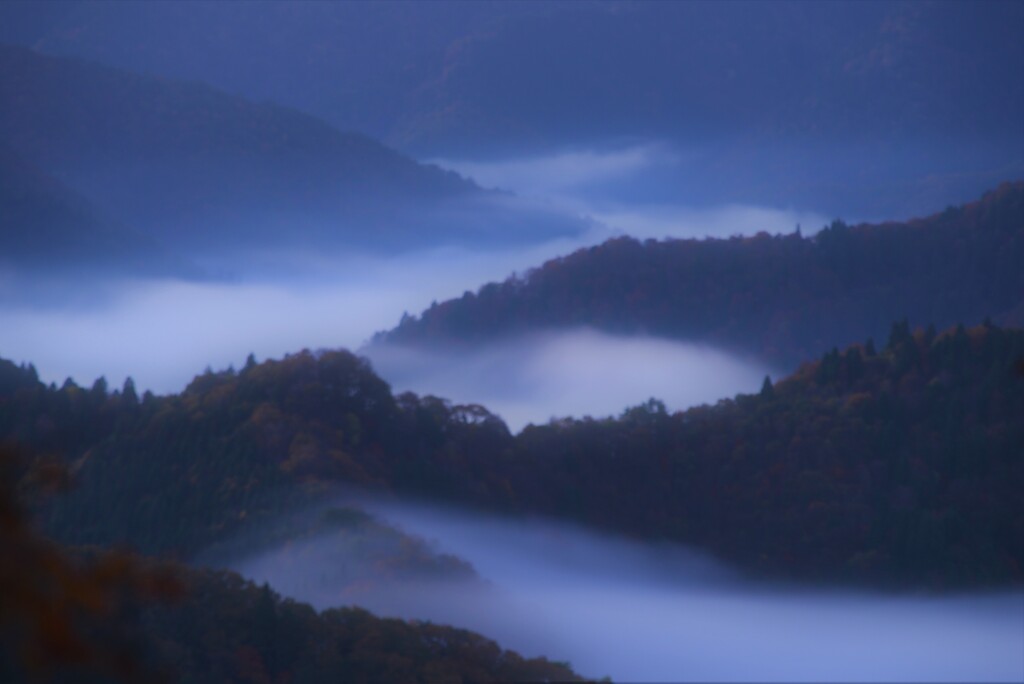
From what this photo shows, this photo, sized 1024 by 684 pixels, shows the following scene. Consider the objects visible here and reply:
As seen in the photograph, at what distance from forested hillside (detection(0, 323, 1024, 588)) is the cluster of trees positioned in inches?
1031

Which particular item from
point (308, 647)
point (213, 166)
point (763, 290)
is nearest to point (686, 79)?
point (763, 290)

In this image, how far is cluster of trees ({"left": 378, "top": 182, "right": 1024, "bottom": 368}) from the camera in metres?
50.6

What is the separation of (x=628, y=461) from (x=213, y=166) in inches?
1534

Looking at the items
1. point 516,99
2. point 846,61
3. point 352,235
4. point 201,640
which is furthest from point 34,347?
point 846,61

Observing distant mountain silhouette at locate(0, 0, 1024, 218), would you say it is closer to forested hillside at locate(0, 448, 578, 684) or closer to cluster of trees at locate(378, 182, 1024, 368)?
cluster of trees at locate(378, 182, 1024, 368)

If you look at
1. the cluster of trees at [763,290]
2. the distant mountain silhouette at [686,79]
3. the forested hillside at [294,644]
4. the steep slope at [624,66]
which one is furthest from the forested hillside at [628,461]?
the steep slope at [624,66]

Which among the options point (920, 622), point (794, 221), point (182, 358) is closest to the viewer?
point (920, 622)

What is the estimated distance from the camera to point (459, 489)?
1608 cm

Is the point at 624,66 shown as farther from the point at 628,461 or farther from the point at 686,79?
the point at 628,461

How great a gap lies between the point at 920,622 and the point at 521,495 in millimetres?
5950

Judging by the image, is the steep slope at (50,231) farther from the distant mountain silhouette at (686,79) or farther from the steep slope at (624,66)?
the steep slope at (624,66)

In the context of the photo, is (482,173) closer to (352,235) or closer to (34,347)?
(352,235)

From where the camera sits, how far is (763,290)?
53.7 metres

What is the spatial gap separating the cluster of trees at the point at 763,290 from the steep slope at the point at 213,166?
11.9 meters
